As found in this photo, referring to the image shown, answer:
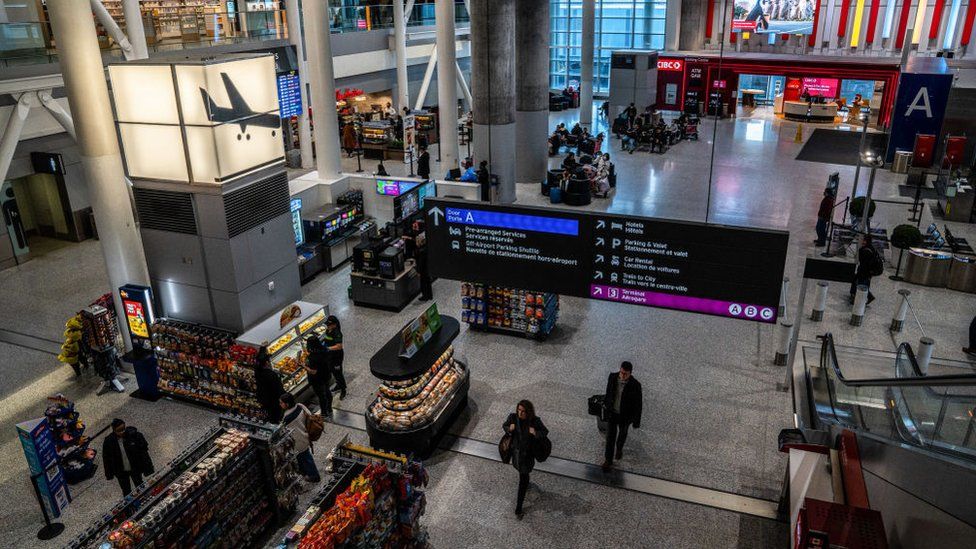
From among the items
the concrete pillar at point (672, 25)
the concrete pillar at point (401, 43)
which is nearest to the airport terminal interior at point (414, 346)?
the concrete pillar at point (401, 43)

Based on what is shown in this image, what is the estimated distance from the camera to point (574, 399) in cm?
1085

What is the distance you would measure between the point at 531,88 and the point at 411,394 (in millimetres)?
16396

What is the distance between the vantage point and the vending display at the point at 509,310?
12.6 m

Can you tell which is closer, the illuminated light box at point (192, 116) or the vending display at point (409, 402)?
the vending display at point (409, 402)

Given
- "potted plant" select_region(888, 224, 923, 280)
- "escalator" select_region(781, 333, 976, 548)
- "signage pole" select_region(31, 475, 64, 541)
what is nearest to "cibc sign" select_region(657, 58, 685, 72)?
"potted plant" select_region(888, 224, 923, 280)

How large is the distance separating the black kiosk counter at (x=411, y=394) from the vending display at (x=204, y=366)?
7.40ft

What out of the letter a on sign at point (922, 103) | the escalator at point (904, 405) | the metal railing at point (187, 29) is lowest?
the escalator at point (904, 405)

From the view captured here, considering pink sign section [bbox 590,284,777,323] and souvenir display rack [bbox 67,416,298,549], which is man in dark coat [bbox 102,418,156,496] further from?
pink sign section [bbox 590,284,777,323]

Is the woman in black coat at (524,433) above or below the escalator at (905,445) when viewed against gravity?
below

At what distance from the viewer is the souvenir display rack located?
21.3ft

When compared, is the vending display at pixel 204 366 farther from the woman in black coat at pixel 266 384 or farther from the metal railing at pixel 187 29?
the metal railing at pixel 187 29

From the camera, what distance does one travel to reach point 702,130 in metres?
33.8

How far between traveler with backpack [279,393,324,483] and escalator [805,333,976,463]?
6.36 metres

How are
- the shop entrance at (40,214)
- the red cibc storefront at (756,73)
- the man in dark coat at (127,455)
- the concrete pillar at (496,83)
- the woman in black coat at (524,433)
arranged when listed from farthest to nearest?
the red cibc storefront at (756,73)
the concrete pillar at (496,83)
the shop entrance at (40,214)
the man in dark coat at (127,455)
the woman in black coat at (524,433)
